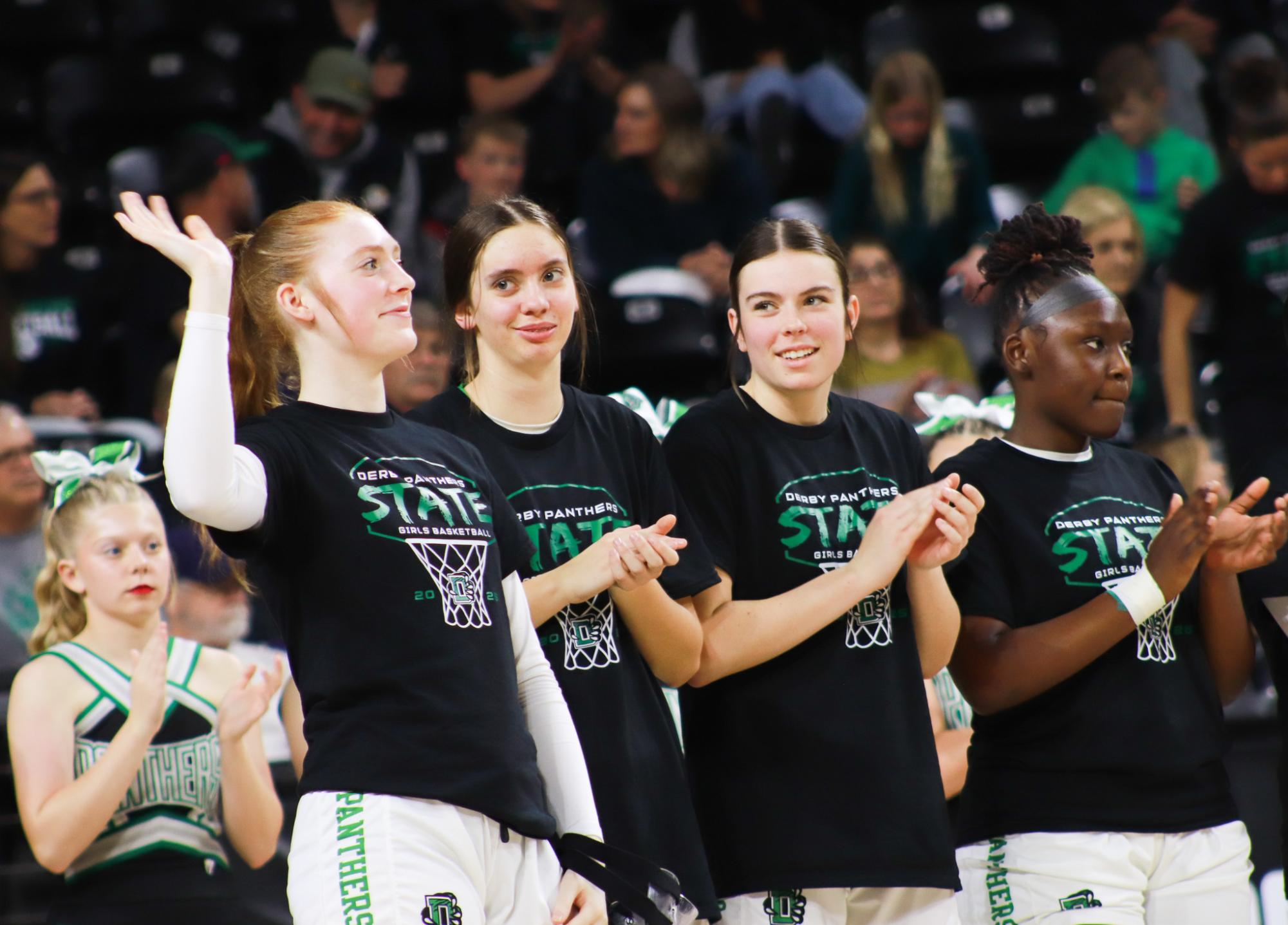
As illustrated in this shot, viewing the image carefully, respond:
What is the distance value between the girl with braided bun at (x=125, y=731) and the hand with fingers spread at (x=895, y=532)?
152 centimetres

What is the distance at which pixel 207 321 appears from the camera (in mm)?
2240

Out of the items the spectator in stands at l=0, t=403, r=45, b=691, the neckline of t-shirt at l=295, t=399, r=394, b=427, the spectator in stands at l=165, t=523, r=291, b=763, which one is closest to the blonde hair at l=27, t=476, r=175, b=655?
the spectator in stands at l=165, t=523, r=291, b=763

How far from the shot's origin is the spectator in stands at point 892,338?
5832mm

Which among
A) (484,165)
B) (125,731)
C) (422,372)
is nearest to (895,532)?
(125,731)

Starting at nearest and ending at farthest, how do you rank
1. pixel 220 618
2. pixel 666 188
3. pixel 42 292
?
1. pixel 220 618
2. pixel 42 292
3. pixel 666 188

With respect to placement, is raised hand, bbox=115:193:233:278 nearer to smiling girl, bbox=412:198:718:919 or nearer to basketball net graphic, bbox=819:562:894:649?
smiling girl, bbox=412:198:718:919

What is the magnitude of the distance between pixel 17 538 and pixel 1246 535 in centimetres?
379

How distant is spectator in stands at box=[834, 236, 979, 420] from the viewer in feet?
19.1

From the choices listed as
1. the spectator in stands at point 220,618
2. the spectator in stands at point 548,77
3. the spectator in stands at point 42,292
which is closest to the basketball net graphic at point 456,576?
the spectator in stands at point 220,618

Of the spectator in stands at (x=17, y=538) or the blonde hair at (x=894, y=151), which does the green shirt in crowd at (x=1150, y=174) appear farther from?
the spectator in stands at (x=17, y=538)

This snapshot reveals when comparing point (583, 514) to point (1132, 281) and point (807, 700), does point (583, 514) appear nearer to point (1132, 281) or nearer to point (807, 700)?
point (807, 700)

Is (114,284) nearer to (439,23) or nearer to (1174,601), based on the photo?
(439,23)

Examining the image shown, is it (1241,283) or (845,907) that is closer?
(845,907)

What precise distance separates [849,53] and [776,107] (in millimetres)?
1065
